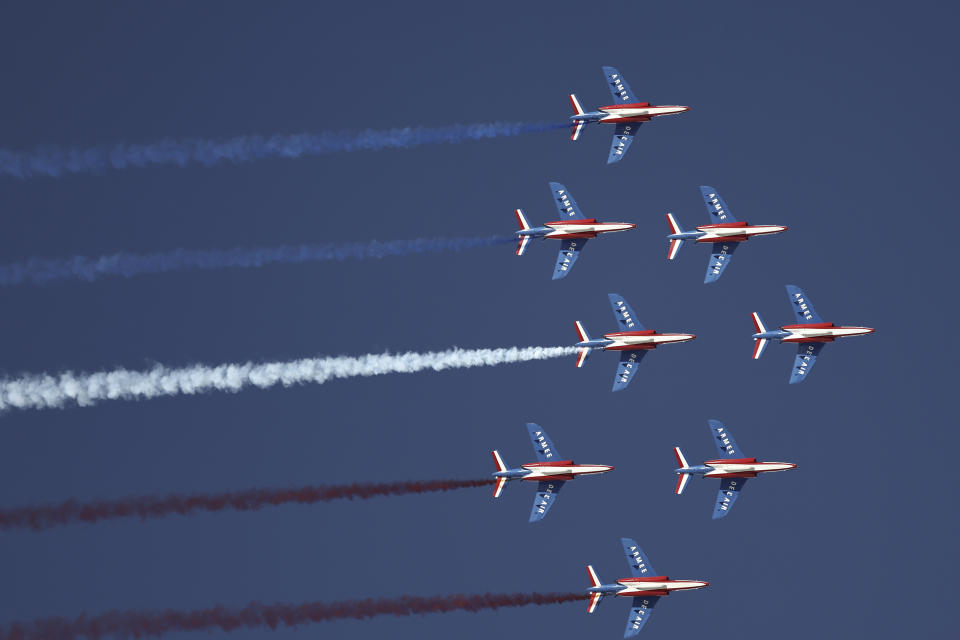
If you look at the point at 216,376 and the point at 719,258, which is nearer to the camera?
the point at 216,376

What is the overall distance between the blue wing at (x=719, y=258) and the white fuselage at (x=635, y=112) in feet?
27.5

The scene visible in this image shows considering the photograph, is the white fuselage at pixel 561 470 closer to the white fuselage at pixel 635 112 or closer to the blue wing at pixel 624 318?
the blue wing at pixel 624 318

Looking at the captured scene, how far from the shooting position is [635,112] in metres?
105

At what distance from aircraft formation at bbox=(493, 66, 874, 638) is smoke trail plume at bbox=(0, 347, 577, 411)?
398 cm

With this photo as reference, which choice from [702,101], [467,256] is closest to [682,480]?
[467,256]

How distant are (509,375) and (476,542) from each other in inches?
526

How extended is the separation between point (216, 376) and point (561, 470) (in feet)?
67.4

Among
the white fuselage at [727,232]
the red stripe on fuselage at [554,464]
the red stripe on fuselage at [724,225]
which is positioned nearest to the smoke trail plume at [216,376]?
the red stripe on fuselage at [554,464]

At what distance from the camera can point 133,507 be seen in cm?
8688

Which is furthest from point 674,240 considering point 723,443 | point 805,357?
point 723,443

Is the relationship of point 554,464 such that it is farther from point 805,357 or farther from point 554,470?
point 805,357

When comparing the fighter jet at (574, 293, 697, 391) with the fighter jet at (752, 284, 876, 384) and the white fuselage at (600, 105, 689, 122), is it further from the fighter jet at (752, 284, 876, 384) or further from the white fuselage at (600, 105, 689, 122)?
the white fuselage at (600, 105, 689, 122)

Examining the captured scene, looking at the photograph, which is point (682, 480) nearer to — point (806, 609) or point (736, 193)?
point (806, 609)

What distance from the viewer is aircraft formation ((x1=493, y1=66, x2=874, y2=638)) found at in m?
102
